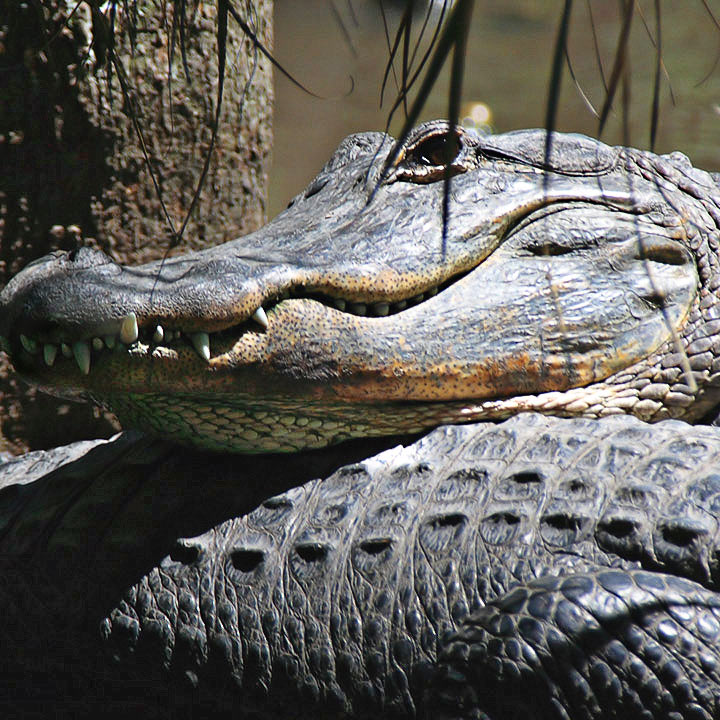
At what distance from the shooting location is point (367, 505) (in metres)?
1.92

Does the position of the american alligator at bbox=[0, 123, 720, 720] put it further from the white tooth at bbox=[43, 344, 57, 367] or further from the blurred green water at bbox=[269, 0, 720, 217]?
the blurred green water at bbox=[269, 0, 720, 217]

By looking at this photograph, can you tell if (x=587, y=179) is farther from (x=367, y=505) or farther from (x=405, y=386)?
(x=367, y=505)

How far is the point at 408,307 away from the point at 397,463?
14.5 inches

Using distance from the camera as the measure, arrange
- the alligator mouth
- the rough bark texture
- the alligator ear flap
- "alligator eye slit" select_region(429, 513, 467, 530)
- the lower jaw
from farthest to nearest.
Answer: the rough bark texture < the lower jaw < "alligator eye slit" select_region(429, 513, 467, 530) < the alligator mouth < the alligator ear flap

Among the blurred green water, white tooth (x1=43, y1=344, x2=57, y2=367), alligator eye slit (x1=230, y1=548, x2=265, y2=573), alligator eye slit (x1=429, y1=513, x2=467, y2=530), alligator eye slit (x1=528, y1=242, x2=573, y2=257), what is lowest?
alligator eye slit (x1=230, y1=548, x2=265, y2=573)

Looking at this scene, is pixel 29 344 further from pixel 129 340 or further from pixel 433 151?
pixel 433 151

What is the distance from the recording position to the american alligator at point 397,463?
1583mm

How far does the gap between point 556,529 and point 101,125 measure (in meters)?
2.15

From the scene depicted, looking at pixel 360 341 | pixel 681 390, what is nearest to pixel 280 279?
pixel 360 341

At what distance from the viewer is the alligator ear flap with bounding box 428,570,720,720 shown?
1.45 metres

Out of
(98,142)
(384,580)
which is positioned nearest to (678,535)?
(384,580)

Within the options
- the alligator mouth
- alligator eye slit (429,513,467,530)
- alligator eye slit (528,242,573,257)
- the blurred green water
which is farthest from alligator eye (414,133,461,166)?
the blurred green water

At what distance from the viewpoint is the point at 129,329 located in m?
1.65

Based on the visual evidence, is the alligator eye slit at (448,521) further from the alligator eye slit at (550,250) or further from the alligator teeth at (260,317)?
the alligator eye slit at (550,250)
